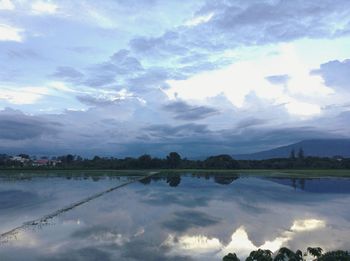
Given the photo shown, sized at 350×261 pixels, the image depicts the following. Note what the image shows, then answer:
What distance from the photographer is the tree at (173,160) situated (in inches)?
3903

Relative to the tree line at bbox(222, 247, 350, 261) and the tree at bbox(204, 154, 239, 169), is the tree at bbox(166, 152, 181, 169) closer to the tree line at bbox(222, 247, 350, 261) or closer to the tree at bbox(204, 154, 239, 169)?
the tree at bbox(204, 154, 239, 169)

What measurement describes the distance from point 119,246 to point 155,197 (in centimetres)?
1602

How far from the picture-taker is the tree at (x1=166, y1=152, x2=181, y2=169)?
9912 cm

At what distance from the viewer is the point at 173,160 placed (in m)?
99.1

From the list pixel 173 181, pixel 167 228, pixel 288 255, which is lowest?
pixel 167 228

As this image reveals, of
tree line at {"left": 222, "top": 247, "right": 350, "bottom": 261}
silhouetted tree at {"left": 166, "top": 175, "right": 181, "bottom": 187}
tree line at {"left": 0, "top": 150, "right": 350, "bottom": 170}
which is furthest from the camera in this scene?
tree line at {"left": 0, "top": 150, "right": 350, "bottom": 170}

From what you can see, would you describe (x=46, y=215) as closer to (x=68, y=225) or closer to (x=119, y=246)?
(x=68, y=225)

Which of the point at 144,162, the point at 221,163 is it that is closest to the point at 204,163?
the point at 221,163

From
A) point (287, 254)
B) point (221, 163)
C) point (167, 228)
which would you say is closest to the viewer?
point (287, 254)

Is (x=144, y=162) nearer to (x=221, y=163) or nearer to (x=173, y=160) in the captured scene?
(x=173, y=160)

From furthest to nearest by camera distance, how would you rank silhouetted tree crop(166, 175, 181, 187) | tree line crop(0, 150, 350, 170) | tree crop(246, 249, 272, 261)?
tree line crop(0, 150, 350, 170) → silhouetted tree crop(166, 175, 181, 187) → tree crop(246, 249, 272, 261)

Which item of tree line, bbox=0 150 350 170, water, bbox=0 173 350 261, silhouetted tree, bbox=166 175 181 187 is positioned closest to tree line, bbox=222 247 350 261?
water, bbox=0 173 350 261

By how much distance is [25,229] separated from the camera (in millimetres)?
16062

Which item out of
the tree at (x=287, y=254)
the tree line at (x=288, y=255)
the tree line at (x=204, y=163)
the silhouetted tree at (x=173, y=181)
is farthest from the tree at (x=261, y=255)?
the tree line at (x=204, y=163)
